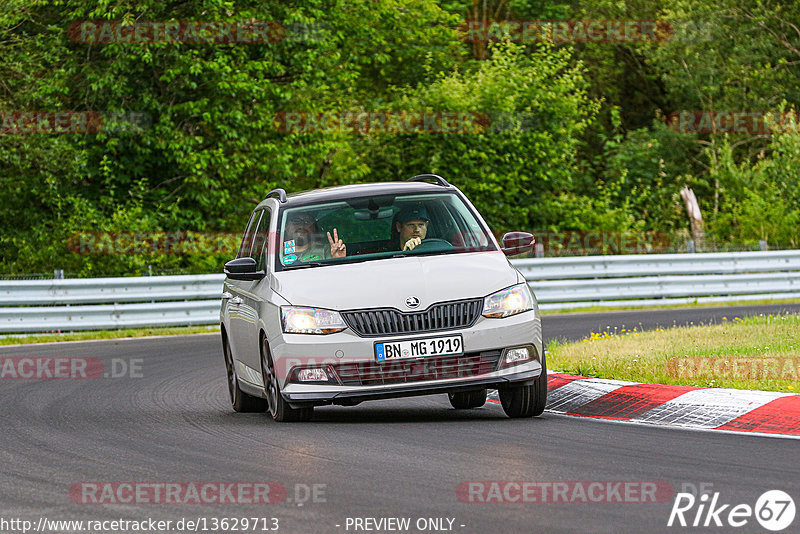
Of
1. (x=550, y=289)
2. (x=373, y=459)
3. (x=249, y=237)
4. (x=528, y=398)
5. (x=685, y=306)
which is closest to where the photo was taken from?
(x=373, y=459)

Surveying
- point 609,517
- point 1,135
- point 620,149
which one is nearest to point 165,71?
point 1,135

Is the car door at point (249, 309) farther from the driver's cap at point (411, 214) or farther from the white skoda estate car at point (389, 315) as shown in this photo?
the driver's cap at point (411, 214)

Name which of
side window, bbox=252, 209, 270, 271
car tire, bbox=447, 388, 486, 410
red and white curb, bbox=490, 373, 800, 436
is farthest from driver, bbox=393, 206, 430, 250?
red and white curb, bbox=490, 373, 800, 436

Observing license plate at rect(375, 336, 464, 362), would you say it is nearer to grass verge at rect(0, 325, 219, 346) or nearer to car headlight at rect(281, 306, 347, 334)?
car headlight at rect(281, 306, 347, 334)

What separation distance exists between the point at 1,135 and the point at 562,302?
12.3 m

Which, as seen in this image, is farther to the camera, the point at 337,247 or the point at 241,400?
the point at 241,400

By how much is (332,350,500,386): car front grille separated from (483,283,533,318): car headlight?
28 centimetres

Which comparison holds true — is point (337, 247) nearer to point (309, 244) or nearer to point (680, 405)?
point (309, 244)

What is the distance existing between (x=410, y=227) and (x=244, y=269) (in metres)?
1.33

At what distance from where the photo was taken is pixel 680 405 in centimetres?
942

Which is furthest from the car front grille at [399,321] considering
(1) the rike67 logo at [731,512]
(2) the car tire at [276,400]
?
(1) the rike67 logo at [731,512]

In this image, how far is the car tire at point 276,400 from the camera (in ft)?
32.6

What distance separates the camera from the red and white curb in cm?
865

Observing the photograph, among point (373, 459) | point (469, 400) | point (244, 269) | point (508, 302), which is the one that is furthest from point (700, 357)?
point (373, 459)
